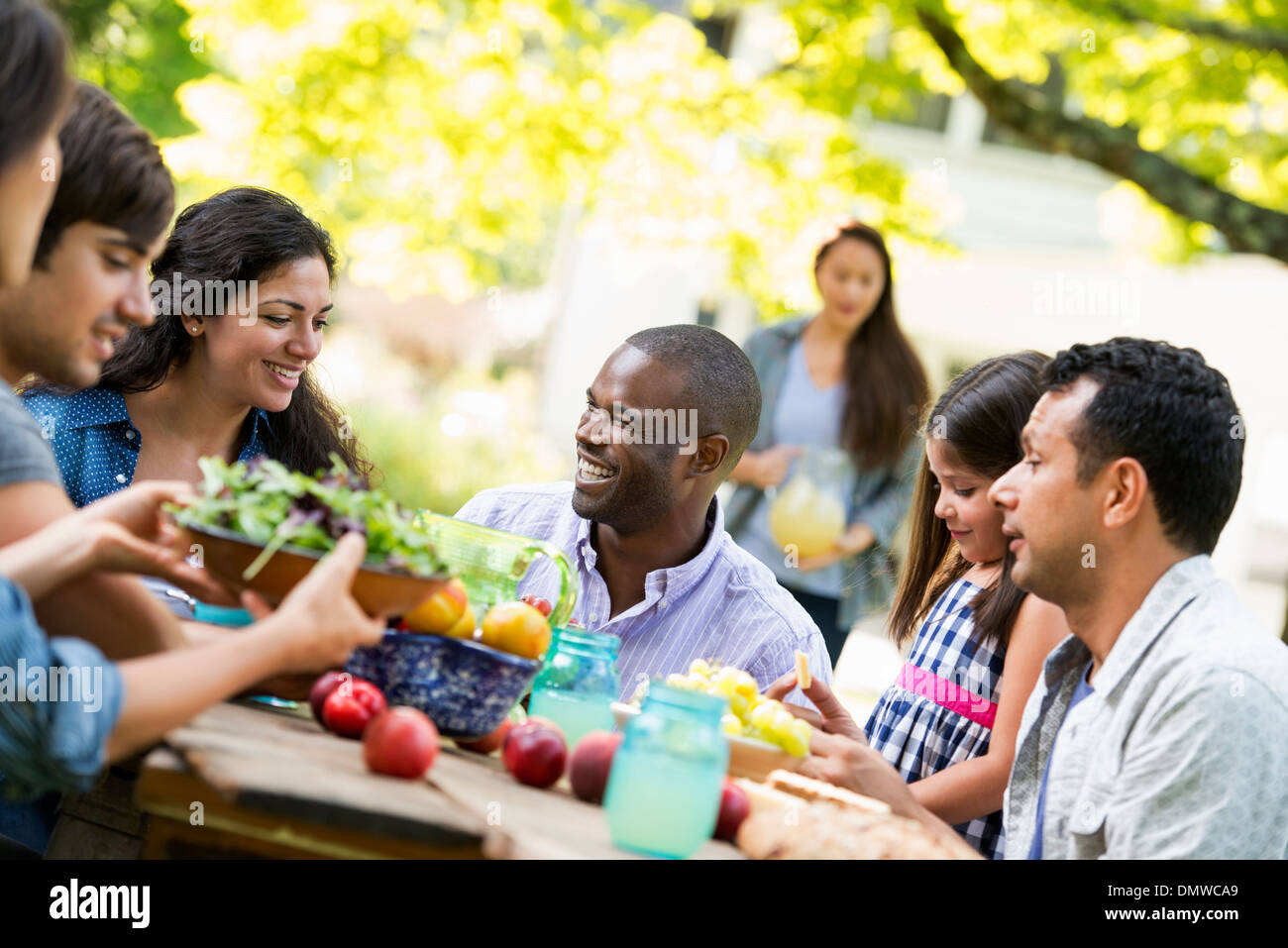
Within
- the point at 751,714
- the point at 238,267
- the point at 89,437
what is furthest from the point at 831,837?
the point at 238,267

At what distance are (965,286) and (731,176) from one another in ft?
19.8

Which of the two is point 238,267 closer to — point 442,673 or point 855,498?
point 442,673

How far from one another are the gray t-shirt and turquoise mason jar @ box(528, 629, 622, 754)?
982 mm

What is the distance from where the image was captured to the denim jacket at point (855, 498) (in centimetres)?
600

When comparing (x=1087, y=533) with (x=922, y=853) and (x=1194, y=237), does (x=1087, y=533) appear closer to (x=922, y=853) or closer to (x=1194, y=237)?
(x=922, y=853)

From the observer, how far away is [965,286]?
614 inches

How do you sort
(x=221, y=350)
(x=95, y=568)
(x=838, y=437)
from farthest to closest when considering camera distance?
(x=838, y=437)
(x=221, y=350)
(x=95, y=568)

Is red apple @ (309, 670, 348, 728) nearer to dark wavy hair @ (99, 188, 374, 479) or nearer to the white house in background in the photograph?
dark wavy hair @ (99, 188, 374, 479)

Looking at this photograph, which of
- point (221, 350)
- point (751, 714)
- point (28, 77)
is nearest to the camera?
point (28, 77)

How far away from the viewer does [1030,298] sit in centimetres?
1514

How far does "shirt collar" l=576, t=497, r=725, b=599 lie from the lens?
371 centimetres

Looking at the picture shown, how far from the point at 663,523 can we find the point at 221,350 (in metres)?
1.30

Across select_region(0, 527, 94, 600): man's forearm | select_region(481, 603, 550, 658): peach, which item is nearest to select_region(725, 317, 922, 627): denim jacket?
select_region(481, 603, 550, 658): peach
